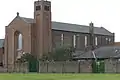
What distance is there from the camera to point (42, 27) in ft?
316

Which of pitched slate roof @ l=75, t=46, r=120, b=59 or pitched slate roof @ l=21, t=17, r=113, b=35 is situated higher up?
pitched slate roof @ l=21, t=17, r=113, b=35

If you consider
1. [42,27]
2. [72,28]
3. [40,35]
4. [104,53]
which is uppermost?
[72,28]

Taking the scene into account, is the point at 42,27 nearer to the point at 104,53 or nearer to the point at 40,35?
the point at 40,35

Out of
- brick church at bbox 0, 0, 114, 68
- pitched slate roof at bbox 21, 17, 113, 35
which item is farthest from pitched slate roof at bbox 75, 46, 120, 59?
pitched slate roof at bbox 21, 17, 113, 35

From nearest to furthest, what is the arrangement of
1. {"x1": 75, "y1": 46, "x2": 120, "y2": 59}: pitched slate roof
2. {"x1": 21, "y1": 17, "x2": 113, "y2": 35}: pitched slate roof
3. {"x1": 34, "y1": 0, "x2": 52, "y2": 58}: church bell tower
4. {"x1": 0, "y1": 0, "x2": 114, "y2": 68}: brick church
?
{"x1": 75, "y1": 46, "x2": 120, "y2": 59}: pitched slate roof
{"x1": 34, "y1": 0, "x2": 52, "y2": 58}: church bell tower
{"x1": 0, "y1": 0, "x2": 114, "y2": 68}: brick church
{"x1": 21, "y1": 17, "x2": 113, "y2": 35}: pitched slate roof

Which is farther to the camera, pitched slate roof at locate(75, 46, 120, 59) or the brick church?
the brick church

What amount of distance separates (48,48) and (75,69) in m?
32.3

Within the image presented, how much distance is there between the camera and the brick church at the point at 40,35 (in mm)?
96500

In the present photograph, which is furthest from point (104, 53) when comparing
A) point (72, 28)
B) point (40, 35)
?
point (72, 28)

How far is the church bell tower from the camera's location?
95750 mm

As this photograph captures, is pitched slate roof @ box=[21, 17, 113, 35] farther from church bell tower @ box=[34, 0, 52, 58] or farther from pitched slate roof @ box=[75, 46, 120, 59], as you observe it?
pitched slate roof @ box=[75, 46, 120, 59]

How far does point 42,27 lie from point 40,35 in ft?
7.17

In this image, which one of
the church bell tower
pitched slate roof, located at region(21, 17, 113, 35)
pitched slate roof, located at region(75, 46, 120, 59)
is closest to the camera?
pitched slate roof, located at region(75, 46, 120, 59)

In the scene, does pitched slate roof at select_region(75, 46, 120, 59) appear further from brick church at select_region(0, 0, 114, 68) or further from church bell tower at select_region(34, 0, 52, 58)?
brick church at select_region(0, 0, 114, 68)
